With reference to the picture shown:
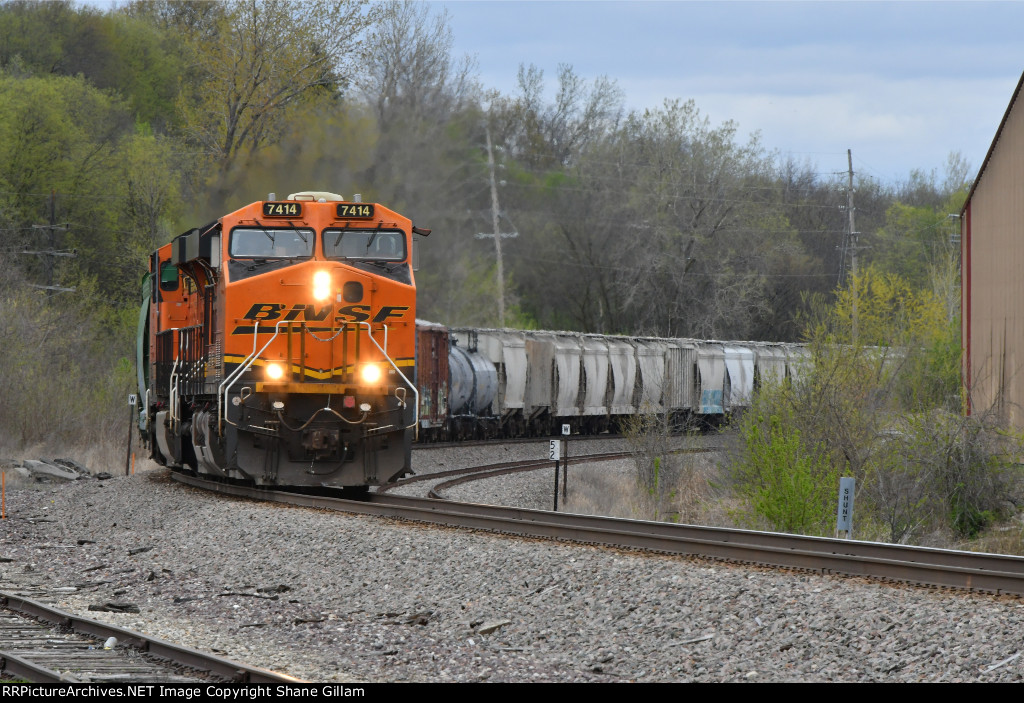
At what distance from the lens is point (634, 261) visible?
5297 cm

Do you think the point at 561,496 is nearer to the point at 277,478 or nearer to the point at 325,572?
the point at 277,478

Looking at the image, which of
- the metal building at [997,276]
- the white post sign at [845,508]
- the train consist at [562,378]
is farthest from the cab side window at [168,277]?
the metal building at [997,276]

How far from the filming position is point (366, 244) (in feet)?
46.3

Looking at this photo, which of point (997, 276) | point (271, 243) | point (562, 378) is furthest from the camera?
point (562, 378)

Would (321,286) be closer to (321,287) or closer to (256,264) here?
(321,287)

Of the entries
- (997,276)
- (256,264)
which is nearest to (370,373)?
(256,264)

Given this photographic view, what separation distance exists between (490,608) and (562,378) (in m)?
23.2

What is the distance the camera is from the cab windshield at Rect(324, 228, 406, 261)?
13953mm

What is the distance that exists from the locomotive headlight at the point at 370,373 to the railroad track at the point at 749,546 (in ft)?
4.83

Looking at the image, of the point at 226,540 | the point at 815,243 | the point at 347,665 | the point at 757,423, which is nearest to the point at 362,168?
the point at 757,423

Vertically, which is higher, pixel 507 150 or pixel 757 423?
pixel 507 150

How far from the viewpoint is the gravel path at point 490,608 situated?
662cm

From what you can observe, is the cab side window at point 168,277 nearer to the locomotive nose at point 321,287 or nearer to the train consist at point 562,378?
the locomotive nose at point 321,287

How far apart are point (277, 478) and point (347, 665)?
22.1 ft
